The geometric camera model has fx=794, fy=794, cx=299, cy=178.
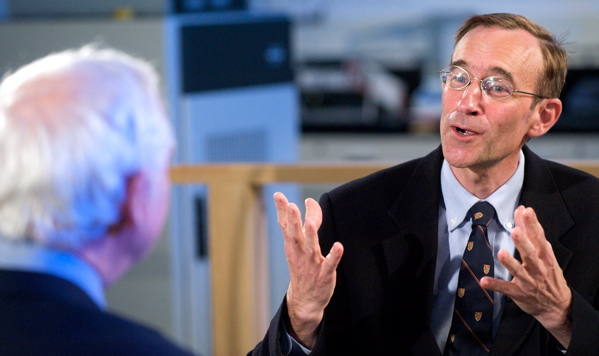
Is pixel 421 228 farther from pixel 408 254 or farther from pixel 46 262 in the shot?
pixel 46 262

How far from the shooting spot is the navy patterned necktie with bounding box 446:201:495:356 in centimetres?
122

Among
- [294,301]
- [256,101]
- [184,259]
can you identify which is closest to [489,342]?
[294,301]

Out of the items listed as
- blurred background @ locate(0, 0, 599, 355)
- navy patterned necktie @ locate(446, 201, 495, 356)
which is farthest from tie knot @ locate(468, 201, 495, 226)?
blurred background @ locate(0, 0, 599, 355)

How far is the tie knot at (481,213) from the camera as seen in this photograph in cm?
126

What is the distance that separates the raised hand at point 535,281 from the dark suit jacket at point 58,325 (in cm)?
53

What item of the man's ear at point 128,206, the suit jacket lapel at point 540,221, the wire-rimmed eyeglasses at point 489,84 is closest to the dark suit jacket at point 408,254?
the suit jacket lapel at point 540,221

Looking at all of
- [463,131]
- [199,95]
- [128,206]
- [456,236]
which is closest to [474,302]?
[456,236]

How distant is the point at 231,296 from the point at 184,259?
1.43ft

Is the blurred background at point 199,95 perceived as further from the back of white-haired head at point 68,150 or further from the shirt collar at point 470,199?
the back of white-haired head at point 68,150

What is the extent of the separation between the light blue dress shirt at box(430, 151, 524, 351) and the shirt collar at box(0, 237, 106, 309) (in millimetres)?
677

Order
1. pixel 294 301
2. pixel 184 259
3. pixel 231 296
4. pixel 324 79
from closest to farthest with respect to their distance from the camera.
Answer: pixel 294 301 → pixel 231 296 → pixel 184 259 → pixel 324 79

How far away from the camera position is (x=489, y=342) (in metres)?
1.22

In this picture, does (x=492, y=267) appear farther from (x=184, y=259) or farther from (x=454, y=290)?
(x=184, y=259)

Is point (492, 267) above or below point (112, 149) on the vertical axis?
below
